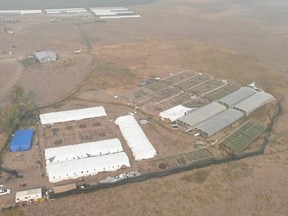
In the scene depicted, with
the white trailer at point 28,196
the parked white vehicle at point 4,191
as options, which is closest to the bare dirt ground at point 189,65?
the white trailer at point 28,196

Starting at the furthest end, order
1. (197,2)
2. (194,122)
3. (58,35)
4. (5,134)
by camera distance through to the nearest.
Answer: (197,2)
(58,35)
(194,122)
(5,134)

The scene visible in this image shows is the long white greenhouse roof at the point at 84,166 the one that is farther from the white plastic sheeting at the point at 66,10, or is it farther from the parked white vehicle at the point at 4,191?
the white plastic sheeting at the point at 66,10

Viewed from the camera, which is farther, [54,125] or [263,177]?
[54,125]

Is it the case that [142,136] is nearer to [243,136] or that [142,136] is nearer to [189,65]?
[243,136]

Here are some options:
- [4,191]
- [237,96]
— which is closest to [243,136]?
[237,96]

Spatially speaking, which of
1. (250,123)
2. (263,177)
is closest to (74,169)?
(263,177)

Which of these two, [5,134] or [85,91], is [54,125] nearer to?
[5,134]

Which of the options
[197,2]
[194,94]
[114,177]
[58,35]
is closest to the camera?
[114,177]
